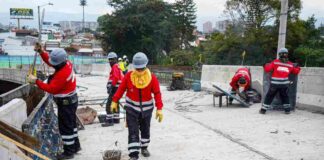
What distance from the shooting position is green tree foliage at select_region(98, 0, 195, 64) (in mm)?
52719

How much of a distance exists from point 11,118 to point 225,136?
4475mm

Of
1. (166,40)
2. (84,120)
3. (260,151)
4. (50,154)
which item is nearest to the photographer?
(50,154)

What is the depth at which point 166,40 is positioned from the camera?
54781mm

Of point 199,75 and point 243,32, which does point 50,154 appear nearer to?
point 199,75

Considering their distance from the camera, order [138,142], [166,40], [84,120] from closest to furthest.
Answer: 1. [138,142]
2. [84,120]
3. [166,40]

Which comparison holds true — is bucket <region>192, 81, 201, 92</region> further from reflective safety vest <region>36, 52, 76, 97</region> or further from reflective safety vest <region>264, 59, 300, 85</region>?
reflective safety vest <region>36, 52, 76, 97</region>

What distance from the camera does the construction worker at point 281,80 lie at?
1000 centimetres

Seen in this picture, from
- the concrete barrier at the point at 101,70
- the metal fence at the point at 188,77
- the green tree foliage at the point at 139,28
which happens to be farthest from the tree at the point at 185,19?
the metal fence at the point at 188,77

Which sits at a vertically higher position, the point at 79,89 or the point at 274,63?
the point at 274,63

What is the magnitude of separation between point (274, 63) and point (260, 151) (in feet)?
14.0

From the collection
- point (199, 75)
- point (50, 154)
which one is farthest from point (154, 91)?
point (199, 75)

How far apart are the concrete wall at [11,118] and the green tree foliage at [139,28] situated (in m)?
47.0

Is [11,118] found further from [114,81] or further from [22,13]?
[22,13]

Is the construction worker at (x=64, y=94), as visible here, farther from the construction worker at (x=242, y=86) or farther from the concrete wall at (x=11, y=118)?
the construction worker at (x=242, y=86)
